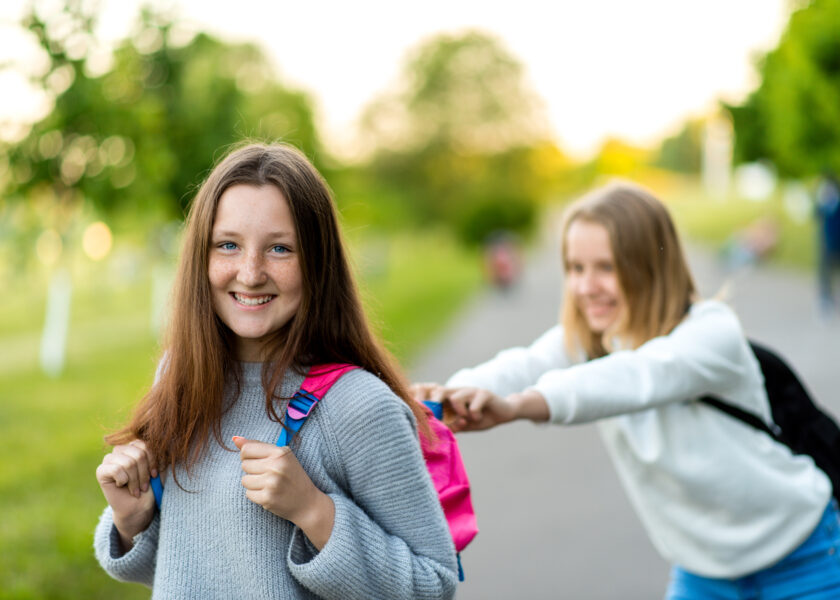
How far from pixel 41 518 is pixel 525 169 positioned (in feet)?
176

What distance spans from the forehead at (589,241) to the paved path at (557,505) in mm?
609

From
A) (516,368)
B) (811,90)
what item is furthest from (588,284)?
(811,90)

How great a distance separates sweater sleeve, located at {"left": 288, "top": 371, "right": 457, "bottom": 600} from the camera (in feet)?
5.96

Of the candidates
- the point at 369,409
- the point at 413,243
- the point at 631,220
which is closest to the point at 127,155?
the point at 631,220

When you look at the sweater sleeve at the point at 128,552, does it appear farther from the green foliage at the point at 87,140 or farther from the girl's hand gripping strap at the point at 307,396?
the green foliage at the point at 87,140

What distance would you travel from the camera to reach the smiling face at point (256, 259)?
1.94m

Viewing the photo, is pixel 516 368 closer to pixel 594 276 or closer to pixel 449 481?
pixel 594 276

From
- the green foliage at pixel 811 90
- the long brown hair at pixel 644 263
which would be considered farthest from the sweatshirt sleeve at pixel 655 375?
the green foliage at pixel 811 90

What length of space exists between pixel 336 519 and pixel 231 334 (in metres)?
0.48

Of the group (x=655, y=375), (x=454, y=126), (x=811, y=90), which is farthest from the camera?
(x=454, y=126)

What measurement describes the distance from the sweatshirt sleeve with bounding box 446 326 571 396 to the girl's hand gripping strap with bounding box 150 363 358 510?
0.85 meters

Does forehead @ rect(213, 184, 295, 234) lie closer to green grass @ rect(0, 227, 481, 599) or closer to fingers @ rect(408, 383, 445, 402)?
green grass @ rect(0, 227, 481, 599)

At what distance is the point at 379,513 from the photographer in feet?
6.20

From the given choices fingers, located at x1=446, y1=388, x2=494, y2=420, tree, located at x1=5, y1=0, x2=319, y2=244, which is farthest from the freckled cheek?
tree, located at x1=5, y1=0, x2=319, y2=244
